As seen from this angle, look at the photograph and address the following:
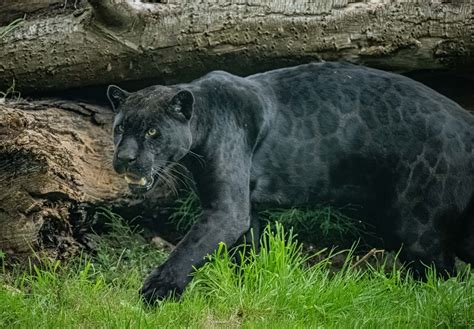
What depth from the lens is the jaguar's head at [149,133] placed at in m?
6.38

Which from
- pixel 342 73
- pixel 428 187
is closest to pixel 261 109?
pixel 342 73

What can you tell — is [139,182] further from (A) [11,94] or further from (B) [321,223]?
(A) [11,94]

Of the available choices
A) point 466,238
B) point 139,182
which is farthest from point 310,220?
point 139,182

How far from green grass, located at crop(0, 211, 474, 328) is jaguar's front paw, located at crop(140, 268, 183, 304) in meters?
0.09

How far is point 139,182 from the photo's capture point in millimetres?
6434

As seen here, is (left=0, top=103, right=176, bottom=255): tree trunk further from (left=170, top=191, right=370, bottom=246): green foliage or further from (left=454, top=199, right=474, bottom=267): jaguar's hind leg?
(left=454, top=199, right=474, bottom=267): jaguar's hind leg

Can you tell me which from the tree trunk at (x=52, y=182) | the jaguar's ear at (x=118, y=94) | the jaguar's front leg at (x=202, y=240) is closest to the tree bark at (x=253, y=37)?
the tree trunk at (x=52, y=182)

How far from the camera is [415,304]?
237 inches

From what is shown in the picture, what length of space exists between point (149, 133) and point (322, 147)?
1501mm

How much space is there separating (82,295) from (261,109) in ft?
7.14

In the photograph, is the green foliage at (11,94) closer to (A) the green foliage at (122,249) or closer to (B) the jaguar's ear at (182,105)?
(A) the green foliage at (122,249)

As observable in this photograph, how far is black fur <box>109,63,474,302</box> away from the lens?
662 centimetres

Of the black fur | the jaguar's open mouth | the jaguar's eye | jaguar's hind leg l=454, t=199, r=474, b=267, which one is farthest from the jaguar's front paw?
jaguar's hind leg l=454, t=199, r=474, b=267

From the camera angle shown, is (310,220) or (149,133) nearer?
(149,133)
